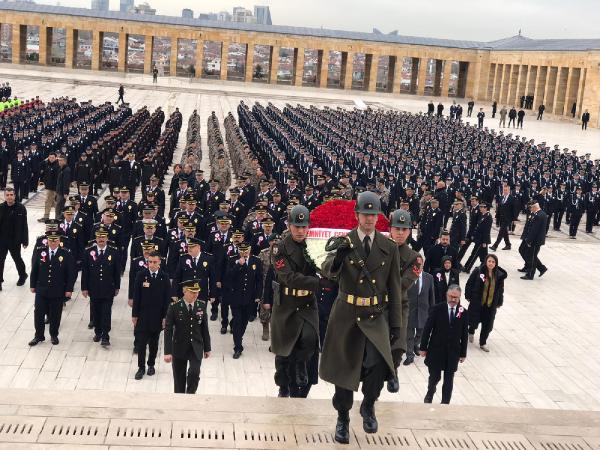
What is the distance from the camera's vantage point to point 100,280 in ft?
29.0

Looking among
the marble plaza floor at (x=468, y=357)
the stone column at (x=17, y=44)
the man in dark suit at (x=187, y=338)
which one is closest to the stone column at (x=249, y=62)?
the stone column at (x=17, y=44)

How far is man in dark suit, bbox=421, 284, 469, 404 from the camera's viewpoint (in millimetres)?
7297

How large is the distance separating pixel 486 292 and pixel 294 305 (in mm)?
4500

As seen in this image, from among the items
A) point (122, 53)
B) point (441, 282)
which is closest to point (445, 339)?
point (441, 282)

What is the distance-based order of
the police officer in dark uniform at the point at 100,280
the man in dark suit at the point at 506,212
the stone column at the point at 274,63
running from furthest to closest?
the stone column at the point at 274,63 < the man in dark suit at the point at 506,212 < the police officer in dark uniform at the point at 100,280

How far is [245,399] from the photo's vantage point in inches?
216

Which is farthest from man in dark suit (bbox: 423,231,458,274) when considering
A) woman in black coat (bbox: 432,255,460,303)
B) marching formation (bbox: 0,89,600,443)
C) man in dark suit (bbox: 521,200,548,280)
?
man in dark suit (bbox: 521,200,548,280)

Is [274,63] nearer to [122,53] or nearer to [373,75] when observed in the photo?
[373,75]

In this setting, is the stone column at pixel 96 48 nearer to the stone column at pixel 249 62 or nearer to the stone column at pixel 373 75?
the stone column at pixel 249 62

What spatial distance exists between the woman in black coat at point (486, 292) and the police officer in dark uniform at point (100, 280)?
4.17 meters

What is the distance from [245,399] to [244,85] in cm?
5908

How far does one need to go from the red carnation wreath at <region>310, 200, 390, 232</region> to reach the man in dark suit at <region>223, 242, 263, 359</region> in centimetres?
360

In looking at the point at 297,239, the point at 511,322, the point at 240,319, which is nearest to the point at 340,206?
the point at 297,239

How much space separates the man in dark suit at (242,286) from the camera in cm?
893
